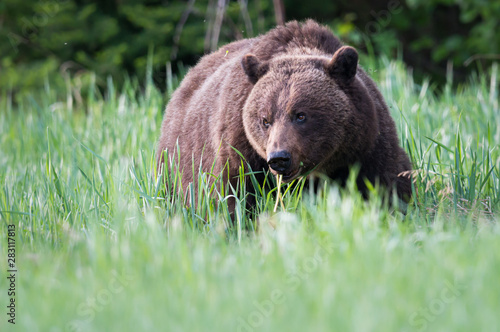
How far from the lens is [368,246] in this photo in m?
2.54

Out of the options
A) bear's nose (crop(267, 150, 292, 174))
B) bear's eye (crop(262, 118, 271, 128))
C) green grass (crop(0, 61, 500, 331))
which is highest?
bear's eye (crop(262, 118, 271, 128))

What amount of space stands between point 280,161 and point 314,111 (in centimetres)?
49

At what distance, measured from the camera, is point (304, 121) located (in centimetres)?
391

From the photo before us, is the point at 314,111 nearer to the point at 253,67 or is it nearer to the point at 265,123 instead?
the point at 265,123

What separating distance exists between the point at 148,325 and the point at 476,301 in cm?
117

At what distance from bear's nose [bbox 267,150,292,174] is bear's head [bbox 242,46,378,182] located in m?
0.14

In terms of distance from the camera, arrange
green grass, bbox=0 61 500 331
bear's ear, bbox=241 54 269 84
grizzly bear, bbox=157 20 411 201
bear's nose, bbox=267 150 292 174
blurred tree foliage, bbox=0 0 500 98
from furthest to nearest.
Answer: blurred tree foliage, bbox=0 0 500 98 < bear's ear, bbox=241 54 269 84 < grizzly bear, bbox=157 20 411 201 < bear's nose, bbox=267 150 292 174 < green grass, bbox=0 61 500 331

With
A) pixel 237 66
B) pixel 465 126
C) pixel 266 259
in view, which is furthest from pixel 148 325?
pixel 465 126

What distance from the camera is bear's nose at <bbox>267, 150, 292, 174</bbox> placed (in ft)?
11.8

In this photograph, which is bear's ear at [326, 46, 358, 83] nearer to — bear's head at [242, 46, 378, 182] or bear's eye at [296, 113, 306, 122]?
bear's head at [242, 46, 378, 182]

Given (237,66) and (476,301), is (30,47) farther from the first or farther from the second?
(476,301)

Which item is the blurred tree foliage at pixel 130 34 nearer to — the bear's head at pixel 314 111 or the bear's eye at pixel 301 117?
the bear's head at pixel 314 111

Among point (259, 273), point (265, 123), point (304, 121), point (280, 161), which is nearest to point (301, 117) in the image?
point (304, 121)

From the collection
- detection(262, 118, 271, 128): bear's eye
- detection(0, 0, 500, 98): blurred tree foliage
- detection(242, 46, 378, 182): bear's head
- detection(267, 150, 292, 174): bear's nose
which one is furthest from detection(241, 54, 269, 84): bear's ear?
detection(0, 0, 500, 98): blurred tree foliage
